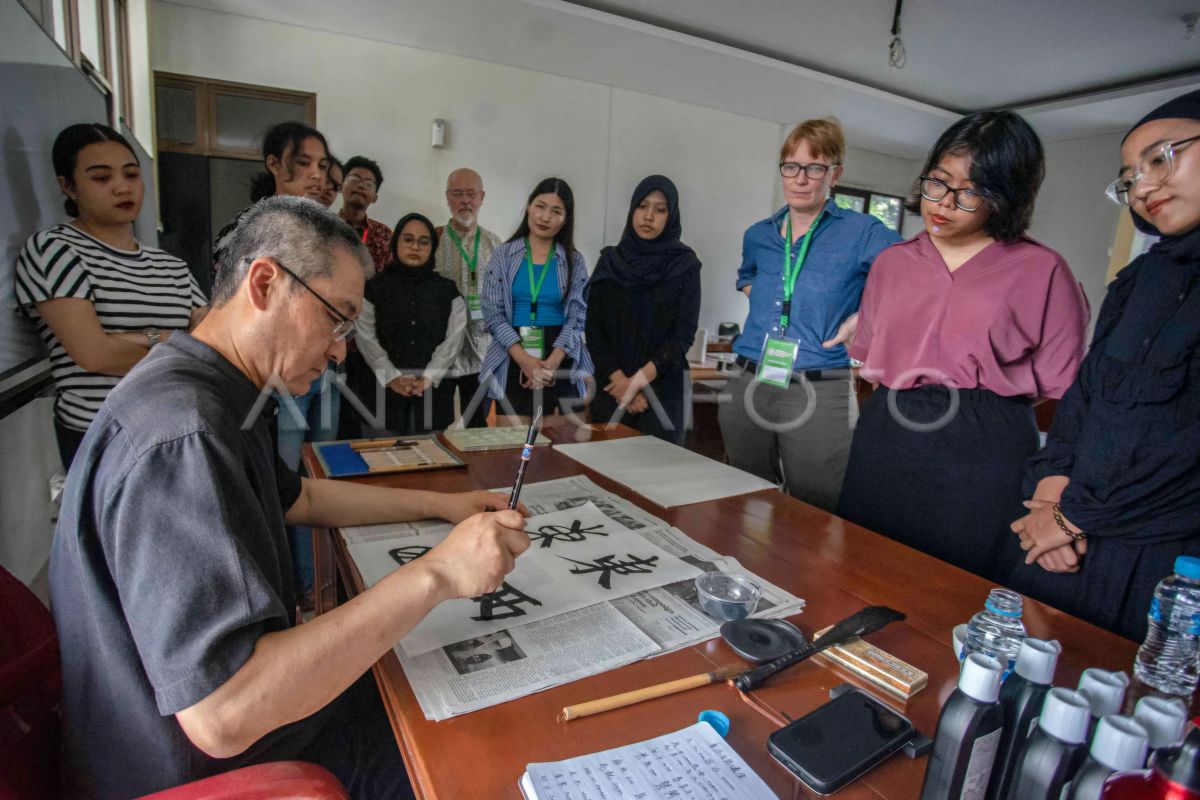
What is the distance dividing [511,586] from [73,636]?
55 centimetres

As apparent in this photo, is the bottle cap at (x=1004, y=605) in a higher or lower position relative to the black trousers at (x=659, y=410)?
higher

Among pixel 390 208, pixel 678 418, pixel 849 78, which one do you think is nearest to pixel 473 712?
pixel 678 418

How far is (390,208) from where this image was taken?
4.61m

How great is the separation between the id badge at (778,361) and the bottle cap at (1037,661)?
61.4 inches

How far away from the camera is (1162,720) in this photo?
0.42 metres

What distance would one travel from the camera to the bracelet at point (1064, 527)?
118 cm

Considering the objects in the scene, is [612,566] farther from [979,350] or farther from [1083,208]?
[1083,208]

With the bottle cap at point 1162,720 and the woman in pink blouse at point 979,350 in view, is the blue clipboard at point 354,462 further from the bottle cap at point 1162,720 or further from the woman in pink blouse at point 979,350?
the bottle cap at point 1162,720

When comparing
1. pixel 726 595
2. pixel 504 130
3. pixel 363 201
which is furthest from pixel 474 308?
pixel 726 595

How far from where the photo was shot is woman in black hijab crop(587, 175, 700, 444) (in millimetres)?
2717

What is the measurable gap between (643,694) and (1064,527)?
94cm

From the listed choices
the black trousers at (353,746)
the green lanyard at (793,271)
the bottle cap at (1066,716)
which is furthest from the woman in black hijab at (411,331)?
the bottle cap at (1066,716)

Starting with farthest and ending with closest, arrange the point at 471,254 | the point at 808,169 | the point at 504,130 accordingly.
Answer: the point at 504,130 → the point at 471,254 → the point at 808,169

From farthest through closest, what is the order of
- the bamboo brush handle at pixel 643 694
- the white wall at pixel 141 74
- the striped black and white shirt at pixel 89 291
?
the white wall at pixel 141 74 → the striped black and white shirt at pixel 89 291 → the bamboo brush handle at pixel 643 694
